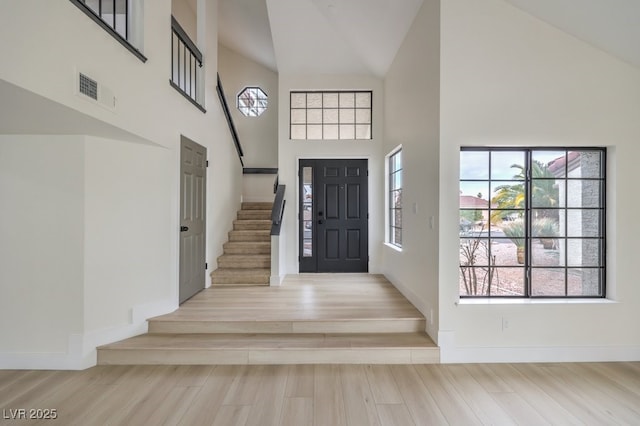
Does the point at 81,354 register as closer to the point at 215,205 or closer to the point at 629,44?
the point at 215,205

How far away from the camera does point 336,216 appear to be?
5746 millimetres

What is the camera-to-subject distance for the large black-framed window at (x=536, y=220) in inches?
125

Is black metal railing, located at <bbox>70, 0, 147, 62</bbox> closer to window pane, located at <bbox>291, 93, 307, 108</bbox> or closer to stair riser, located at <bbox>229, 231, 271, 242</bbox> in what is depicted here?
window pane, located at <bbox>291, 93, 307, 108</bbox>

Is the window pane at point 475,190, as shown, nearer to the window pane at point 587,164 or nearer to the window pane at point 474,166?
the window pane at point 474,166

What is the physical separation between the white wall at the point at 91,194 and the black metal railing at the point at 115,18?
2.1 inches

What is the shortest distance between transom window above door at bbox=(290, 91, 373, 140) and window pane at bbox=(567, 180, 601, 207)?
3.24 m

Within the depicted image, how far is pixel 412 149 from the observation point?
153 inches

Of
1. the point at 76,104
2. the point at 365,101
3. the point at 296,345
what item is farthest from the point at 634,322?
the point at 76,104

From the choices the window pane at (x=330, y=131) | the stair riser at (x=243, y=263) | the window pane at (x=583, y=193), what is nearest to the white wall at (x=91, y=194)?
the stair riser at (x=243, y=263)

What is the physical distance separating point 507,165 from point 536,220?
0.60 meters

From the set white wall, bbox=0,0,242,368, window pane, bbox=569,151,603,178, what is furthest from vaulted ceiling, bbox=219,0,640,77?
white wall, bbox=0,0,242,368

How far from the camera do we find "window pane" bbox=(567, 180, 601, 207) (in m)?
3.20

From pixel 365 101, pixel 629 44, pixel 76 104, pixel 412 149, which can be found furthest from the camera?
pixel 365 101

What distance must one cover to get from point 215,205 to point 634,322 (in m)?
5.10
